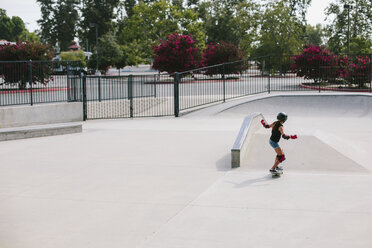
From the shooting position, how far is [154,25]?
49.6m

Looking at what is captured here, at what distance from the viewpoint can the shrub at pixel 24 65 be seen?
16.0 m

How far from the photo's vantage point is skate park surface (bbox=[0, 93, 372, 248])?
5.36m

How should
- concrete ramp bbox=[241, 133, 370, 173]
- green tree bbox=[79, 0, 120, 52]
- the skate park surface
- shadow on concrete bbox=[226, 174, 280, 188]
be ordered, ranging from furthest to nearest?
green tree bbox=[79, 0, 120, 52]
concrete ramp bbox=[241, 133, 370, 173]
shadow on concrete bbox=[226, 174, 280, 188]
the skate park surface

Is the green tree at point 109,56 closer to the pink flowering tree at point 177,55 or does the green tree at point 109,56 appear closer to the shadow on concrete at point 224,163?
the pink flowering tree at point 177,55

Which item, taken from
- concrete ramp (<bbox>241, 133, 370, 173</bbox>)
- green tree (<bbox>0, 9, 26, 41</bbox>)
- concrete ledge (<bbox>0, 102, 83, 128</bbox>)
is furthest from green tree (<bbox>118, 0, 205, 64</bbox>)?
green tree (<bbox>0, 9, 26, 41</bbox>)

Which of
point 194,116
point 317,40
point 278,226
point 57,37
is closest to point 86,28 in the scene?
point 57,37

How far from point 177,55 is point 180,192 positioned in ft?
93.2

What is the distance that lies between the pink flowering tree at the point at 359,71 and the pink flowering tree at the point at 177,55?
13308 millimetres

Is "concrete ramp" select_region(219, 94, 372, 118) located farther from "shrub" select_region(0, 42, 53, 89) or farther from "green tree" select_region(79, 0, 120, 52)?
"green tree" select_region(79, 0, 120, 52)

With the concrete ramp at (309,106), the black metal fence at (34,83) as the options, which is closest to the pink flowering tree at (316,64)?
the concrete ramp at (309,106)

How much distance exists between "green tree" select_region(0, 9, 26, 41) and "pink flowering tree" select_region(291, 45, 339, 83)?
122 metres

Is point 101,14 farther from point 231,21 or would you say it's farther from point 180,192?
point 180,192

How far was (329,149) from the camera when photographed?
10.4 m

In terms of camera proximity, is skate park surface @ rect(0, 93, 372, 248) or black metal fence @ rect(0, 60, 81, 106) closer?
skate park surface @ rect(0, 93, 372, 248)
